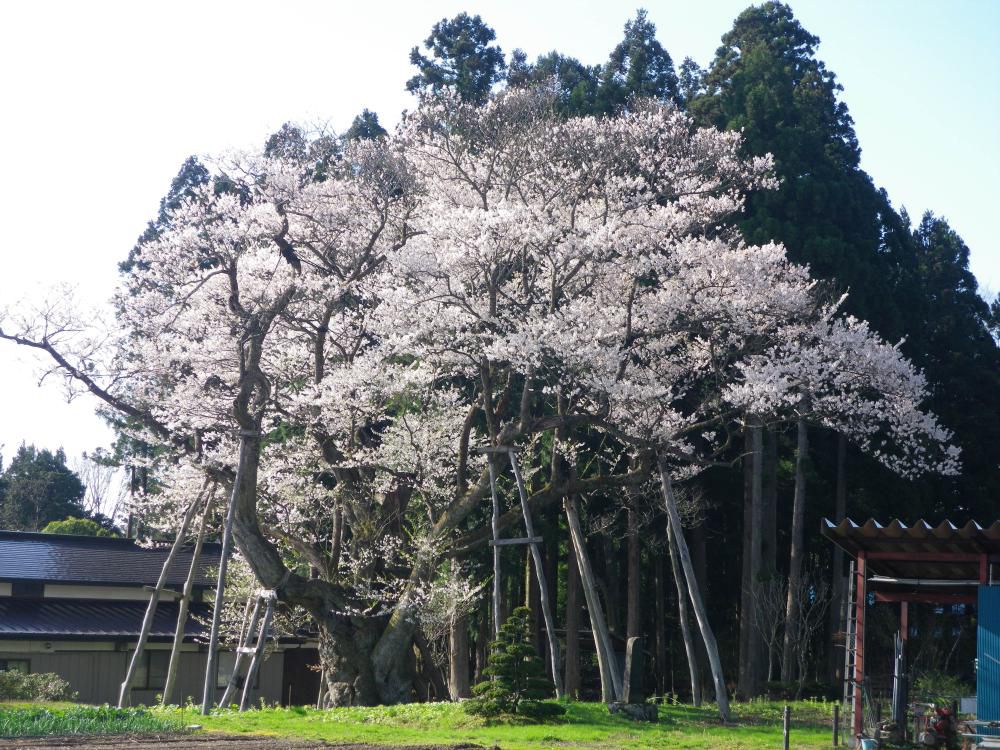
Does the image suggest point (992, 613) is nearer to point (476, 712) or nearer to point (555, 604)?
point (476, 712)

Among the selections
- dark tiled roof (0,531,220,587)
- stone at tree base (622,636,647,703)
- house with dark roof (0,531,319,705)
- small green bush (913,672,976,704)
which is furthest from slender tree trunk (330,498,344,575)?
small green bush (913,672,976,704)

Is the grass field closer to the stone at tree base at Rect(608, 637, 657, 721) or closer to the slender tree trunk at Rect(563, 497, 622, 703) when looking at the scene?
the stone at tree base at Rect(608, 637, 657, 721)

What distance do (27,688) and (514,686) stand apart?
8.39 meters

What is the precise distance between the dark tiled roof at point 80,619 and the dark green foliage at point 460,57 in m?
15.1

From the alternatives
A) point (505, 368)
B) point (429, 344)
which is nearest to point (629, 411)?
point (505, 368)

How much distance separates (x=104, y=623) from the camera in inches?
877

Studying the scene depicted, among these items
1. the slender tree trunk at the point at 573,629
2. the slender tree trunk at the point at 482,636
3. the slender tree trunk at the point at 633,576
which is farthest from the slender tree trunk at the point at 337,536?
the slender tree trunk at the point at 482,636

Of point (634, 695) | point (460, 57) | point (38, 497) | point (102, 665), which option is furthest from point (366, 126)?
point (38, 497)

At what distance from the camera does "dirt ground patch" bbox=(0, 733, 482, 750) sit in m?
9.50

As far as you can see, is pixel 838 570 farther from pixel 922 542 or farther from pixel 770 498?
pixel 922 542

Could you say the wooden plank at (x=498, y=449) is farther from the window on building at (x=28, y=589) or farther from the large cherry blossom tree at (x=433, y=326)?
the window on building at (x=28, y=589)

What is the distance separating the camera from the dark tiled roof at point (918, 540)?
10.0 meters

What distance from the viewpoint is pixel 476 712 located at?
42.8ft

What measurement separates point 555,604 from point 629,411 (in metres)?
13.2
